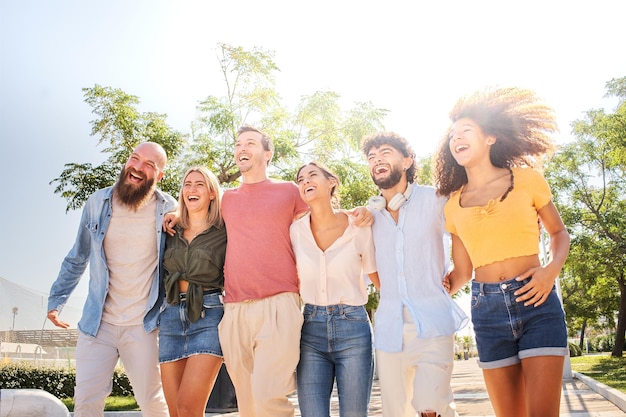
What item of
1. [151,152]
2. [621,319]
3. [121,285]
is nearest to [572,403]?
[121,285]

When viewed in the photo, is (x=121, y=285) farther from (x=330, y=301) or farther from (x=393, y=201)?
(x=393, y=201)

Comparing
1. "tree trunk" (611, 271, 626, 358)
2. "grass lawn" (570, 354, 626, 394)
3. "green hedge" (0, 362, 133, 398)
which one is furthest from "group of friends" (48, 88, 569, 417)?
"tree trunk" (611, 271, 626, 358)

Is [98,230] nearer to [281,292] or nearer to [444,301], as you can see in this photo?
[281,292]

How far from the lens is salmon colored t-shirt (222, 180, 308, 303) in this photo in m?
4.52

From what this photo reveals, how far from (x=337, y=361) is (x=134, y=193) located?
2404mm

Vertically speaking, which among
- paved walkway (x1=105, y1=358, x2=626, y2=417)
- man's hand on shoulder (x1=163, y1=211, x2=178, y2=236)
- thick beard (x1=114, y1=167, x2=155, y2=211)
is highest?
thick beard (x1=114, y1=167, x2=155, y2=211)

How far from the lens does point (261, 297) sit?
176 inches

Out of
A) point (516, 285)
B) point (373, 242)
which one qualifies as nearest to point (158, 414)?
point (373, 242)

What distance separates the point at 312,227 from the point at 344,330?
84 centimetres

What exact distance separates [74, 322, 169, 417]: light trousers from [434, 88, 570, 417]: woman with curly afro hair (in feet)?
8.22

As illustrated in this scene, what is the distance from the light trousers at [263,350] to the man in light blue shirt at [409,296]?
0.63m

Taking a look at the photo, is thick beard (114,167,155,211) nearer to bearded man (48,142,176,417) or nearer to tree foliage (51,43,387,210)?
bearded man (48,142,176,417)

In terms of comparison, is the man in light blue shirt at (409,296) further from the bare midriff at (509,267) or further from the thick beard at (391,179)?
the bare midriff at (509,267)

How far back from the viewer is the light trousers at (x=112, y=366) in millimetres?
4875
